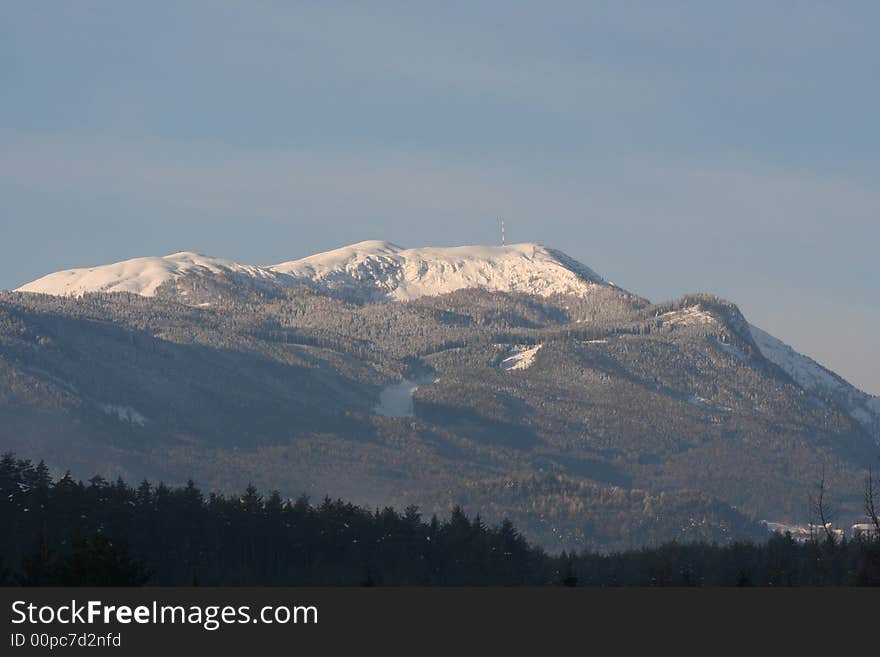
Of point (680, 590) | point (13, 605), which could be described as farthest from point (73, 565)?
point (680, 590)

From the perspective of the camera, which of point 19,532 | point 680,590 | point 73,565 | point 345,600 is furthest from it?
point 19,532

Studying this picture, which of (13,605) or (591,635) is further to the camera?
(591,635)

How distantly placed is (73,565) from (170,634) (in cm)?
4166

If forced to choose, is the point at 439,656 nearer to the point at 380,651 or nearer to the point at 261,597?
the point at 380,651

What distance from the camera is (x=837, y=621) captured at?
277ft

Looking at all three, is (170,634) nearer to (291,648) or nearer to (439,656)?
(291,648)

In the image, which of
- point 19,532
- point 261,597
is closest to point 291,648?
point 261,597

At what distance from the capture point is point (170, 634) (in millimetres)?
77375

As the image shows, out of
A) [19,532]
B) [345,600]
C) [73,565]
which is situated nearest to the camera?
[345,600]

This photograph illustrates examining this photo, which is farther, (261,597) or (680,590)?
(680,590)

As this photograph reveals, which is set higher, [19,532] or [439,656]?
[19,532]

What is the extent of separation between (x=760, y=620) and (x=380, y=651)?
61.9 feet

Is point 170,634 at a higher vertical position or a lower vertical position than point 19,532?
lower

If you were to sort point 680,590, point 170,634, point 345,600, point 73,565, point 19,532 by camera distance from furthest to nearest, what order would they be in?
point 19,532 < point 73,565 < point 680,590 < point 345,600 < point 170,634
